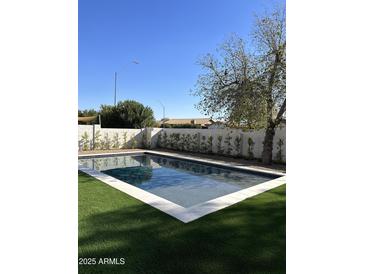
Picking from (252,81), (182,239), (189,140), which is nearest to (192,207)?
(182,239)

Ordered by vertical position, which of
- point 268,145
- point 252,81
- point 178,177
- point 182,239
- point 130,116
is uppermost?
point 252,81

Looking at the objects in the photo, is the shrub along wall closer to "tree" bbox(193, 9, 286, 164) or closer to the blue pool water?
"tree" bbox(193, 9, 286, 164)

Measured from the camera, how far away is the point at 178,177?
31.4ft

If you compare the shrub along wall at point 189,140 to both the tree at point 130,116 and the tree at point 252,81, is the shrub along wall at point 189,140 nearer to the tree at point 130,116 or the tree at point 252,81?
the tree at point 252,81

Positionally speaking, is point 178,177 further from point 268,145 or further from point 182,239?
point 182,239

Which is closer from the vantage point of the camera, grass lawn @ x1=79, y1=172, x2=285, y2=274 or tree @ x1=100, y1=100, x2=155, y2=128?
grass lawn @ x1=79, y1=172, x2=285, y2=274

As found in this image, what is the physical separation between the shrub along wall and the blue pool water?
117 inches

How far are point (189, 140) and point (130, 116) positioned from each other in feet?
26.5

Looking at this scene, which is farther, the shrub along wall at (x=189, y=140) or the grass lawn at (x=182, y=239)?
the shrub along wall at (x=189, y=140)

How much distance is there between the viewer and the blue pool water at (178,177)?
276 inches

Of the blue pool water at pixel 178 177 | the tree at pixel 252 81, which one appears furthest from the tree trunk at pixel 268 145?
the blue pool water at pixel 178 177

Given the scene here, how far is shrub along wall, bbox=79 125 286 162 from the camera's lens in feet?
41.8

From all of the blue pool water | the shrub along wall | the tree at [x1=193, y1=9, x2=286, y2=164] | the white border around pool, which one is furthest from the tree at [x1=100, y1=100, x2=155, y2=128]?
the white border around pool

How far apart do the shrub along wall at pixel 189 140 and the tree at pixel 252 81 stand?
123cm
